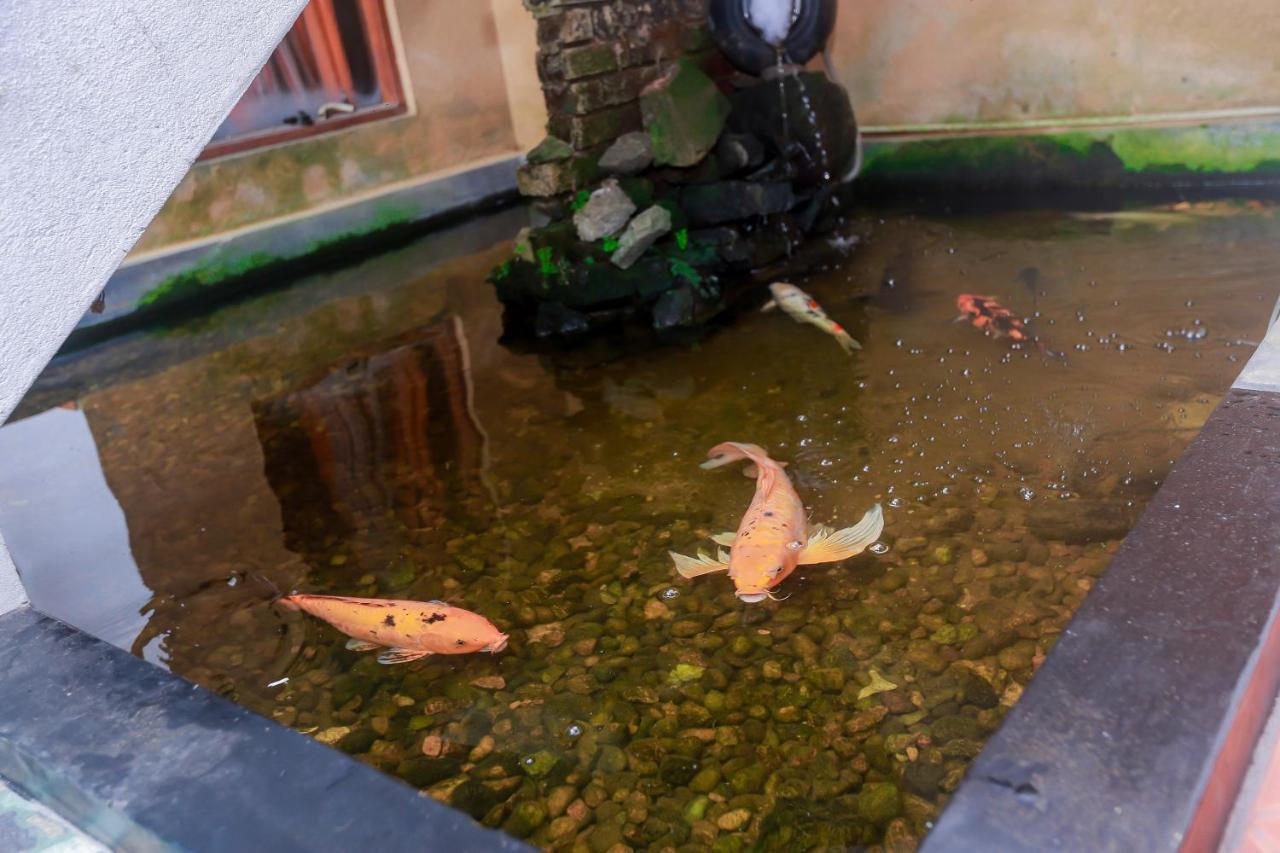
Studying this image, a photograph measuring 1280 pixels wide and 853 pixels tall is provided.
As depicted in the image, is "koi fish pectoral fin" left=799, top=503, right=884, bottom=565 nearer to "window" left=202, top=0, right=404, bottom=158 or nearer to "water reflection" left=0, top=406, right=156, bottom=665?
"water reflection" left=0, top=406, right=156, bottom=665

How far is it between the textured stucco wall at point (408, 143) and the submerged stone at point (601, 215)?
3612 mm

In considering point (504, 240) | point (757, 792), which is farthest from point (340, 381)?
point (757, 792)

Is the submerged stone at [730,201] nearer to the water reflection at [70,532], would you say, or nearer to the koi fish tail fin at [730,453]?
the koi fish tail fin at [730,453]

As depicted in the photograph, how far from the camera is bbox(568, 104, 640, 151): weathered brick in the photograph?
22.4 feet

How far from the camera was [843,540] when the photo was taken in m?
3.47

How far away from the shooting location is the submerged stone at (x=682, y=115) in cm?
716

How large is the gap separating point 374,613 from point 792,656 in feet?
4.70

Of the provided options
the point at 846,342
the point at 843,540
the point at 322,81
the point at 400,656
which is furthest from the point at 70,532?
the point at 322,81

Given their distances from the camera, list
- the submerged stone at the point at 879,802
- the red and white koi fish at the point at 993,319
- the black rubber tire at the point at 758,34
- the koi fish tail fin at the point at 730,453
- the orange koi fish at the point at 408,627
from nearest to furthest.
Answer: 1. the submerged stone at the point at 879,802
2. the orange koi fish at the point at 408,627
3. the koi fish tail fin at the point at 730,453
4. the red and white koi fish at the point at 993,319
5. the black rubber tire at the point at 758,34

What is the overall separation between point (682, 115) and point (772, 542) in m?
4.85

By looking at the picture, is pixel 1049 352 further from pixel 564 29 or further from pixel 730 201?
pixel 564 29

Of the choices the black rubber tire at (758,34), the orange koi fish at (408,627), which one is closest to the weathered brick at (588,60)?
the black rubber tire at (758,34)

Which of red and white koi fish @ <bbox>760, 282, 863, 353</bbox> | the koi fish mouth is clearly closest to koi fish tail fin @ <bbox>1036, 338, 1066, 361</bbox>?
red and white koi fish @ <bbox>760, 282, 863, 353</bbox>

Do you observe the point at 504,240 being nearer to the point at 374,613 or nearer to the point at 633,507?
the point at 633,507
